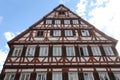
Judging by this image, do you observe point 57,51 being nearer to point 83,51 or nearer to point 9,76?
point 83,51

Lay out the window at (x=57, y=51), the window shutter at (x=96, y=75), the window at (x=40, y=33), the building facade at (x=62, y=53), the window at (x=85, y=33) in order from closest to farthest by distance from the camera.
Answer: the window shutter at (x=96, y=75) < the building facade at (x=62, y=53) < the window at (x=57, y=51) < the window at (x=40, y=33) < the window at (x=85, y=33)

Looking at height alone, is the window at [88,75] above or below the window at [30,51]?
below

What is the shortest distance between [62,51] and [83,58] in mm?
2242

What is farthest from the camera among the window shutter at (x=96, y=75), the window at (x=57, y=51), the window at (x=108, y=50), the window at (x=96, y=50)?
the window at (x=108, y=50)

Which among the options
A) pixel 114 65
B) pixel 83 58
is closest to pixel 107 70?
pixel 114 65

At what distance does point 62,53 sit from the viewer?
17812 millimetres

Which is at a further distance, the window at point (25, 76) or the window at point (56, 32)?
the window at point (56, 32)

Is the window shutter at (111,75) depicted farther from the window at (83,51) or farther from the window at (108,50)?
the window at (83,51)

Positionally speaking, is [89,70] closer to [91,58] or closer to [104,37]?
[91,58]

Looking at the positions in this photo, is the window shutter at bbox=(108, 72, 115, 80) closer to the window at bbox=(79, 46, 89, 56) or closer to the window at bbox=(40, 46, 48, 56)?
the window at bbox=(79, 46, 89, 56)

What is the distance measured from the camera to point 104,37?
1964cm

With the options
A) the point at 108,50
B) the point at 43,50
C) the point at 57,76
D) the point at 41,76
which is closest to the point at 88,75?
the point at 57,76

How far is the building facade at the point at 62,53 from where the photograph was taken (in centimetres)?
1609

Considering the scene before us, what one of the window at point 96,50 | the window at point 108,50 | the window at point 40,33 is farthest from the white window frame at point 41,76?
the window at point 108,50
